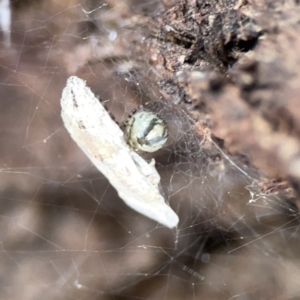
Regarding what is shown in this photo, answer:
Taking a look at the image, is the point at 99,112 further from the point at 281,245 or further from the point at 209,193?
the point at 281,245

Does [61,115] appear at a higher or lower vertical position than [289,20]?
lower

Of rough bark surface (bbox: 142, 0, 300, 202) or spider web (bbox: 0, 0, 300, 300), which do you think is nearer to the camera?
rough bark surface (bbox: 142, 0, 300, 202)

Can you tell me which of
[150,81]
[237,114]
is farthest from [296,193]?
[150,81]

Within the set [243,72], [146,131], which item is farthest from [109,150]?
[243,72]

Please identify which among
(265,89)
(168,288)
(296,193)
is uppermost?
(265,89)

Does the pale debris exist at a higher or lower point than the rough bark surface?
lower

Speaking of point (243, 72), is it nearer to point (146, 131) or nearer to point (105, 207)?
point (146, 131)
